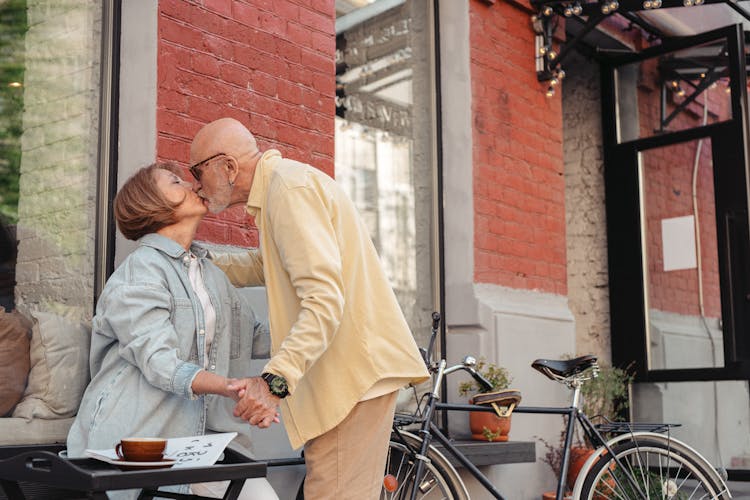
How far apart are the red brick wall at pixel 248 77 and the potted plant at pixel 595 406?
2.29 metres

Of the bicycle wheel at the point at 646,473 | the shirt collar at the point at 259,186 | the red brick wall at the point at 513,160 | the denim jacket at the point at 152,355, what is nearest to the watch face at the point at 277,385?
the denim jacket at the point at 152,355

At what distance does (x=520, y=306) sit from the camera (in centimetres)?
557

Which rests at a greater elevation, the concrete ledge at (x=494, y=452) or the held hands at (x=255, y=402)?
the held hands at (x=255, y=402)

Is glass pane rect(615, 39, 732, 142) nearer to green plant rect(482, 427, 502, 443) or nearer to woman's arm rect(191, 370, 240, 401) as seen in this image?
green plant rect(482, 427, 502, 443)

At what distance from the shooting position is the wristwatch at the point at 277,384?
2.59 m

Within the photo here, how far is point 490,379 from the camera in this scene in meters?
5.05

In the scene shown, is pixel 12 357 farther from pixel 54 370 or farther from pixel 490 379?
pixel 490 379

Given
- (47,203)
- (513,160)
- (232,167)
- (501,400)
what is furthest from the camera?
(513,160)

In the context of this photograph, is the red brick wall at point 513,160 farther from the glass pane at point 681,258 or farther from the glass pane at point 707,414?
the glass pane at point 707,414

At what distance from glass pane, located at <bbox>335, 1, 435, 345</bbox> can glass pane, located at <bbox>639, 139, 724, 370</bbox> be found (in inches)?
84.4

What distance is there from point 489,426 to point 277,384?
8.65 feet

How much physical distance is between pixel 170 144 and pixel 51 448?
1.29 m

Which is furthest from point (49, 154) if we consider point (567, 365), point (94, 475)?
point (567, 365)

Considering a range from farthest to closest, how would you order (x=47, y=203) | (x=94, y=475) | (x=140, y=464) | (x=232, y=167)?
(x=47, y=203) → (x=232, y=167) → (x=140, y=464) → (x=94, y=475)
